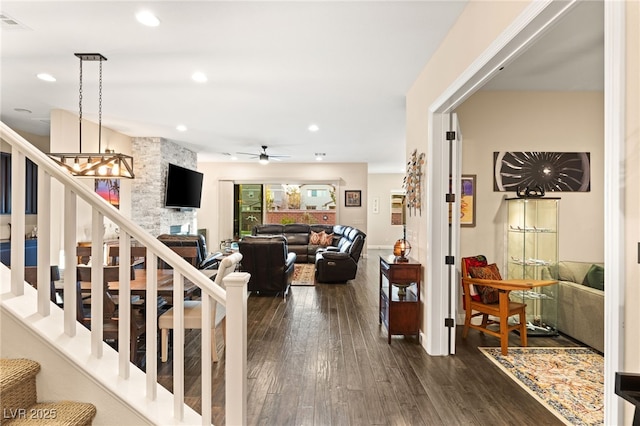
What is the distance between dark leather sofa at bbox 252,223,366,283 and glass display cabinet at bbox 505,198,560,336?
3208mm

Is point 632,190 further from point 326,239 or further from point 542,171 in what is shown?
point 326,239

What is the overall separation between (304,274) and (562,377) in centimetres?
544

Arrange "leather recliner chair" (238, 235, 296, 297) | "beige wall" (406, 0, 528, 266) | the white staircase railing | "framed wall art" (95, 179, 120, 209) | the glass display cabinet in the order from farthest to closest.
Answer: "framed wall art" (95, 179, 120, 209), "leather recliner chair" (238, 235, 296, 297), the glass display cabinet, "beige wall" (406, 0, 528, 266), the white staircase railing

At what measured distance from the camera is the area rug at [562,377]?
2486 mm

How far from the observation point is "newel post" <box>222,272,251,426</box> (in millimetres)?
1706

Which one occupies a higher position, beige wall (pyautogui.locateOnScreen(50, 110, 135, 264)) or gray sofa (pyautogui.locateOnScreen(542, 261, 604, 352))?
beige wall (pyautogui.locateOnScreen(50, 110, 135, 264))

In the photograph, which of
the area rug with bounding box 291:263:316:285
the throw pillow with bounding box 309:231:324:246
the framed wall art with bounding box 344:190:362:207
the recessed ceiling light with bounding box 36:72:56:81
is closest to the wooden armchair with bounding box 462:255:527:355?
the area rug with bounding box 291:263:316:285

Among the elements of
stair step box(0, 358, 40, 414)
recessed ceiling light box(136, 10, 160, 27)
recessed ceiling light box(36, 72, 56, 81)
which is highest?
recessed ceiling light box(36, 72, 56, 81)

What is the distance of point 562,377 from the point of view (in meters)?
2.98

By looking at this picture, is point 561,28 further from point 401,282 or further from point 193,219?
point 193,219

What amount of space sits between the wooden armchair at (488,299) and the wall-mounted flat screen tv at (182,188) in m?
6.17

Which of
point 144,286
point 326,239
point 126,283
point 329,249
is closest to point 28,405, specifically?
point 126,283

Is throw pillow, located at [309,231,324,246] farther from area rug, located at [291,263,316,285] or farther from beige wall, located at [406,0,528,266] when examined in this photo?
beige wall, located at [406,0,528,266]

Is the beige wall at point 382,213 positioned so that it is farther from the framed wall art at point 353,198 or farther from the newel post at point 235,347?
the newel post at point 235,347
